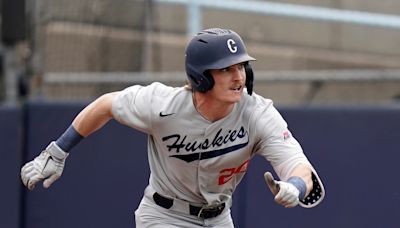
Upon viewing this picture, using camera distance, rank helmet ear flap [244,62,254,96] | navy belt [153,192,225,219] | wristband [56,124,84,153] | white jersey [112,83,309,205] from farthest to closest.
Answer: wristband [56,124,84,153] → navy belt [153,192,225,219] → white jersey [112,83,309,205] → helmet ear flap [244,62,254,96]

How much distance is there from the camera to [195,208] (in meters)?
4.67

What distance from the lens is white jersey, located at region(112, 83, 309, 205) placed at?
179 inches

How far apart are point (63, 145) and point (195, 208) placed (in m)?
0.74

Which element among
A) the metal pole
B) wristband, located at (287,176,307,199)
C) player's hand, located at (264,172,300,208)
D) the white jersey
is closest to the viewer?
player's hand, located at (264,172,300,208)

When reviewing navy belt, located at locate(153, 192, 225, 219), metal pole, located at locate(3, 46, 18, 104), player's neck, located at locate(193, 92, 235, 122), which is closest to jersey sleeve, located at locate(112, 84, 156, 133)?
player's neck, located at locate(193, 92, 235, 122)

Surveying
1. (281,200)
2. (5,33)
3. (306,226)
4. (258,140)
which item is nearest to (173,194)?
(258,140)

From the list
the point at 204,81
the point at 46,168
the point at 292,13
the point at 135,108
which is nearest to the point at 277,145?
the point at 204,81

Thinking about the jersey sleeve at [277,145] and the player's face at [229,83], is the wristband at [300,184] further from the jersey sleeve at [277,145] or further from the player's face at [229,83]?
the player's face at [229,83]

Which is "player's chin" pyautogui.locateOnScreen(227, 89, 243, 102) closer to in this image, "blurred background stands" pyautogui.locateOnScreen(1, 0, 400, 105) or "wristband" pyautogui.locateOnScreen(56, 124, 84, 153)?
"wristband" pyautogui.locateOnScreen(56, 124, 84, 153)

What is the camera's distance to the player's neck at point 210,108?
4547 millimetres

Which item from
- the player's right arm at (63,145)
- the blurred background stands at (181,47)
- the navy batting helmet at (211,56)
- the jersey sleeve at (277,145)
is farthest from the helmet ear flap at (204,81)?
the blurred background stands at (181,47)

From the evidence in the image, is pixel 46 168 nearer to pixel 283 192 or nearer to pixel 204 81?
pixel 204 81

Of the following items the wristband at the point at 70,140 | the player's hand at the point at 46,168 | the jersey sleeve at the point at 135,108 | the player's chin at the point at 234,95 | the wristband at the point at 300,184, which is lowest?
the player's hand at the point at 46,168

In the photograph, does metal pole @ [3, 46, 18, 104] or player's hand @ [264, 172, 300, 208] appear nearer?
player's hand @ [264, 172, 300, 208]
